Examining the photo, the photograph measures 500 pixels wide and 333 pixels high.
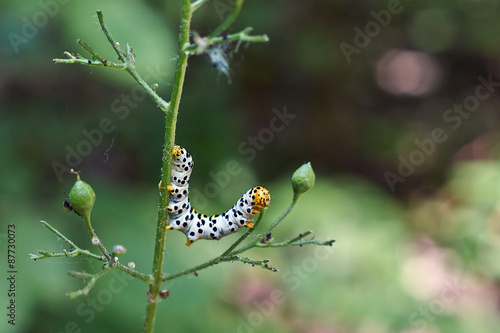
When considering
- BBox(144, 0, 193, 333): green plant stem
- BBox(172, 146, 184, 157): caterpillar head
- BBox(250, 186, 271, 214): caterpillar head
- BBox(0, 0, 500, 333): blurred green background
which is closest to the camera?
BBox(144, 0, 193, 333): green plant stem

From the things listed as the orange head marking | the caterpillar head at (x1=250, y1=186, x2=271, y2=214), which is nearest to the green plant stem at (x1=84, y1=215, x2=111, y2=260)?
the orange head marking

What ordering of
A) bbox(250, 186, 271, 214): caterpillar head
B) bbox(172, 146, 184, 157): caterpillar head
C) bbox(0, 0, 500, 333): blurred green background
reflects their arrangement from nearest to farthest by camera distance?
1. bbox(172, 146, 184, 157): caterpillar head
2. bbox(250, 186, 271, 214): caterpillar head
3. bbox(0, 0, 500, 333): blurred green background

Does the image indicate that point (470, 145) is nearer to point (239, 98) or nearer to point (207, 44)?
point (239, 98)

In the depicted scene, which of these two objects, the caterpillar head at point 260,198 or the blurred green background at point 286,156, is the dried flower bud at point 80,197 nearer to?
the blurred green background at point 286,156

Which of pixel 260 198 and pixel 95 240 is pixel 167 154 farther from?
pixel 260 198

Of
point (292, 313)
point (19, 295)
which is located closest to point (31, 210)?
point (19, 295)

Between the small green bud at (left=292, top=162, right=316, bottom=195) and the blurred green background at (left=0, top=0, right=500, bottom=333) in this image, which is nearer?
the small green bud at (left=292, top=162, right=316, bottom=195)

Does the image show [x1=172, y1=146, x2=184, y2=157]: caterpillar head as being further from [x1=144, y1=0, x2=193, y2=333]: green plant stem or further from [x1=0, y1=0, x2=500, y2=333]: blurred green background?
[x1=0, y1=0, x2=500, y2=333]: blurred green background

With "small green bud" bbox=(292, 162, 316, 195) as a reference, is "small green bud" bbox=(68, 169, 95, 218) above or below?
above
